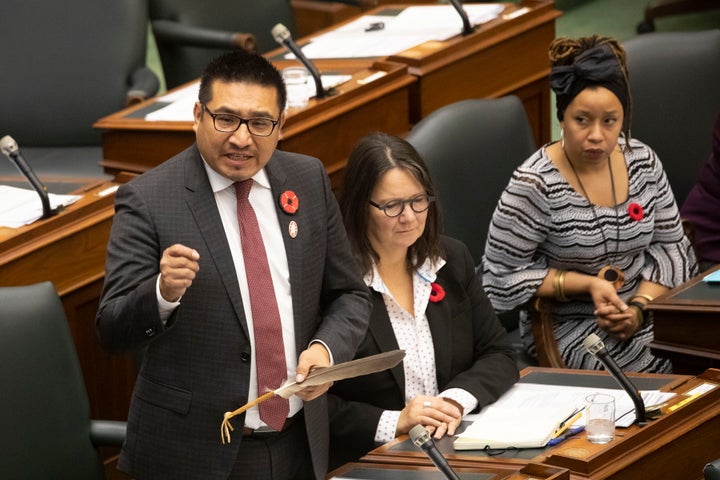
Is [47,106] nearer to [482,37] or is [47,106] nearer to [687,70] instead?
[482,37]

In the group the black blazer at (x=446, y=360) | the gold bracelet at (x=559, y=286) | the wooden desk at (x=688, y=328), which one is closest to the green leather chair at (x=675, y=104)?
the gold bracelet at (x=559, y=286)

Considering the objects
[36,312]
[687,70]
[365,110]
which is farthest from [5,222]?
[687,70]

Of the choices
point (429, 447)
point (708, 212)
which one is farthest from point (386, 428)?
point (708, 212)

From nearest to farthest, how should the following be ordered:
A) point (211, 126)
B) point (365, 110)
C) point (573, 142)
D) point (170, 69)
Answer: point (211, 126) → point (573, 142) → point (365, 110) → point (170, 69)

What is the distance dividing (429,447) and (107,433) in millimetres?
849

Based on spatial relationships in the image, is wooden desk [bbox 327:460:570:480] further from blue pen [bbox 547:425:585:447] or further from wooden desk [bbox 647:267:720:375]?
wooden desk [bbox 647:267:720:375]

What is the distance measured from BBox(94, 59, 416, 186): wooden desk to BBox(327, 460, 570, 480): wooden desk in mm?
1208

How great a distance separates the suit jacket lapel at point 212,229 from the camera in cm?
214

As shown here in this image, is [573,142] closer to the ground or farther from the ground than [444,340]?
farther from the ground

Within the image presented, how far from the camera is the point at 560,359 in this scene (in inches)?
117

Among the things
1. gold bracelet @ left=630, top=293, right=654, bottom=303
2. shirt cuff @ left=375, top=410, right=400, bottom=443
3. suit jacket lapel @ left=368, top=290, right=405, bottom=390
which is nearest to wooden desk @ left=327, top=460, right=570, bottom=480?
shirt cuff @ left=375, top=410, right=400, bottom=443

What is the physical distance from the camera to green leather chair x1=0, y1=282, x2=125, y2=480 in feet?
8.20

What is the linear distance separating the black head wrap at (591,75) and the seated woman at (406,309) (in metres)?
0.47

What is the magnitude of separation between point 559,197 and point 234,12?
1.94m
